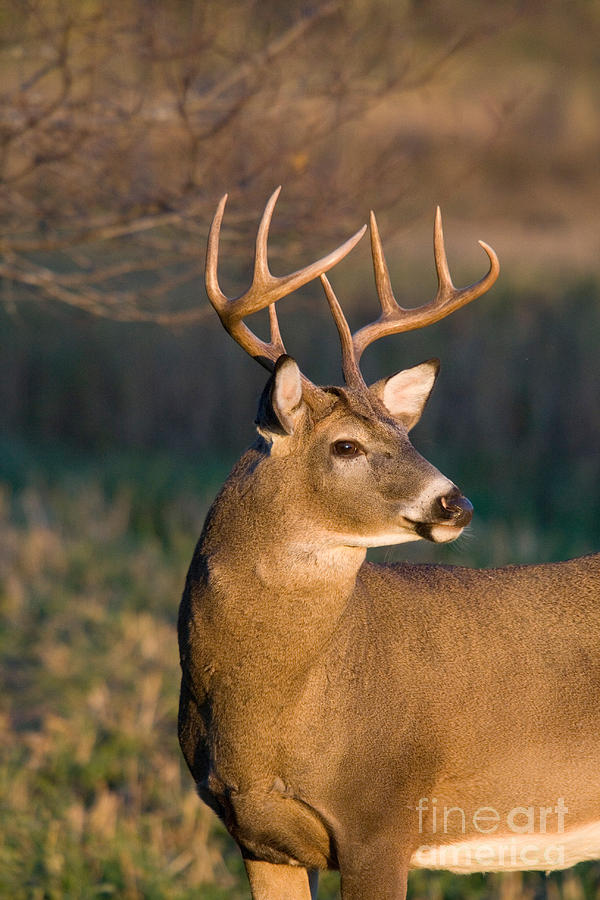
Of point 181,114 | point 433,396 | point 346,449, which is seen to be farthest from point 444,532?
point 433,396

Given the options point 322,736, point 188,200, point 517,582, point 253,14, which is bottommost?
point 322,736

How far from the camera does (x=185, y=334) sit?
1720 cm

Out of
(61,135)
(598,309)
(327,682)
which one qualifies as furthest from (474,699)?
(598,309)

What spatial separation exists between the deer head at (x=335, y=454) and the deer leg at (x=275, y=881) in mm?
1210

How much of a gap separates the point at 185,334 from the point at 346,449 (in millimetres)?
13408

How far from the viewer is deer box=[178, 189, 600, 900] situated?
3.91 m

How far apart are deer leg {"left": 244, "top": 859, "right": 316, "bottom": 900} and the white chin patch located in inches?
52.9

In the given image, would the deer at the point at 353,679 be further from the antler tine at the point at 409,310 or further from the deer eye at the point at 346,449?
the antler tine at the point at 409,310

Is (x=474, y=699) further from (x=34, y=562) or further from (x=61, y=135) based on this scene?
(x=34, y=562)

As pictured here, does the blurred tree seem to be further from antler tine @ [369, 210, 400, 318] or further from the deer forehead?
the deer forehead

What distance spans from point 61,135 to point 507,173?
1092 inches

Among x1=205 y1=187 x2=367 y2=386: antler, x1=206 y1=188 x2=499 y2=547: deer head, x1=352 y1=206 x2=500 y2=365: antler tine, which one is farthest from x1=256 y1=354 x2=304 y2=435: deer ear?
x1=352 y1=206 x2=500 y2=365: antler tine

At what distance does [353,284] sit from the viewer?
1678cm

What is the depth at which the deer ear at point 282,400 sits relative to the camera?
3828 mm
